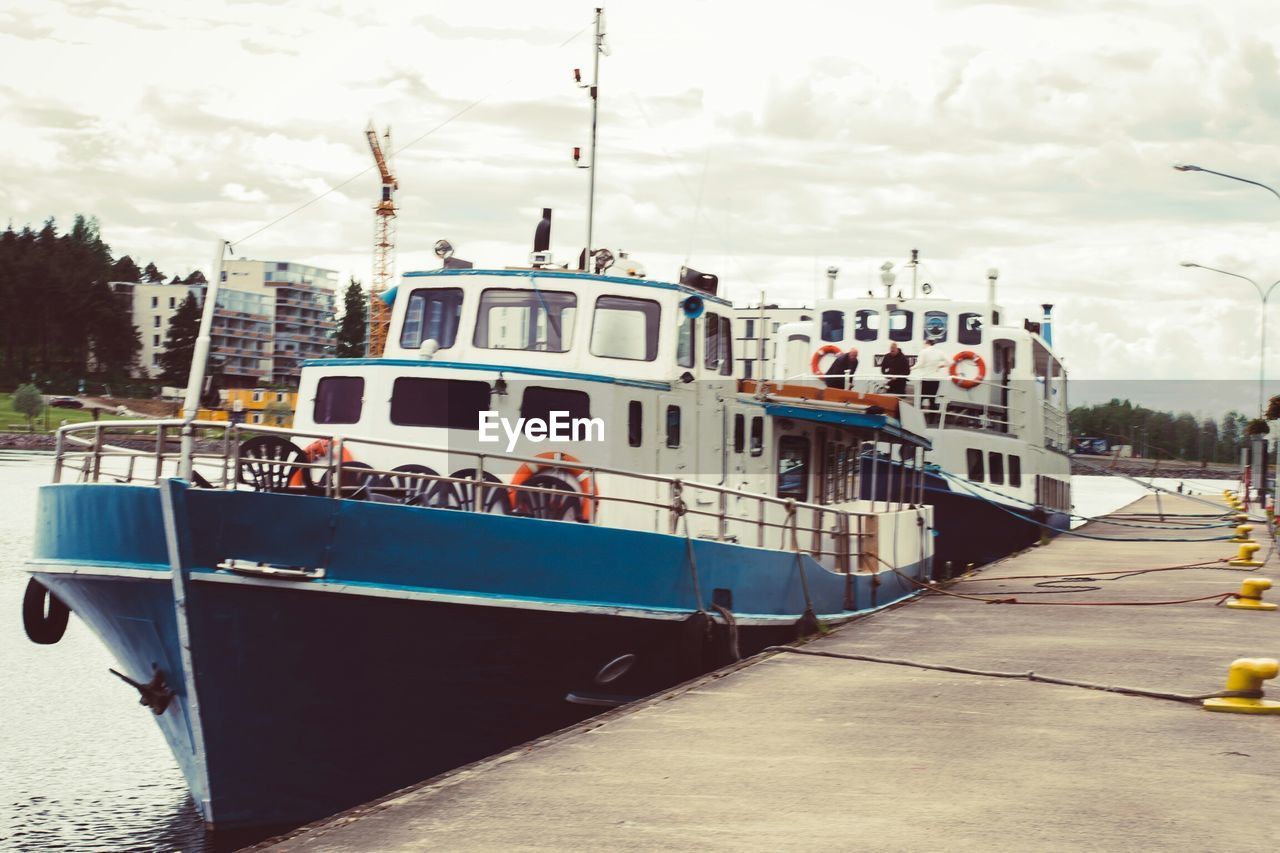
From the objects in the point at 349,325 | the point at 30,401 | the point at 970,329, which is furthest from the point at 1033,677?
the point at 30,401

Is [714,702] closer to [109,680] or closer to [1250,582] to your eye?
[1250,582]

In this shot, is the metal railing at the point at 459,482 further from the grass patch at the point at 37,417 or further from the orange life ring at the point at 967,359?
the grass patch at the point at 37,417

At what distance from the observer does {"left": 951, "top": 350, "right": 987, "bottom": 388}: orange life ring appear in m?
29.5

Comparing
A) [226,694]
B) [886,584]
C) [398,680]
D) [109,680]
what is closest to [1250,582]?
[886,584]

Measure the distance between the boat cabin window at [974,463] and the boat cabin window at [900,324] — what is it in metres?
3.75

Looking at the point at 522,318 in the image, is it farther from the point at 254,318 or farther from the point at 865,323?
the point at 254,318

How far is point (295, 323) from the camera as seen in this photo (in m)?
195

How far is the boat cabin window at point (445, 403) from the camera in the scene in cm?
1207

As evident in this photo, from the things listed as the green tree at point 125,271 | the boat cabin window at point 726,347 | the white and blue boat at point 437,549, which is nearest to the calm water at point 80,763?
the white and blue boat at point 437,549

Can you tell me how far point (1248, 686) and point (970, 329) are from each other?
21532 mm

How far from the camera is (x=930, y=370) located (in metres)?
28.5

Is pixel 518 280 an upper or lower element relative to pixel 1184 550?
upper

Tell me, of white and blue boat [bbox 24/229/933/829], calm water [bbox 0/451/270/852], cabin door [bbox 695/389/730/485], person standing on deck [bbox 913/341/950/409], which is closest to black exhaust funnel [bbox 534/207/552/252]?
white and blue boat [bbox 24/229/933/829]

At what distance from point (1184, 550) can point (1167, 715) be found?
21.9 metres
